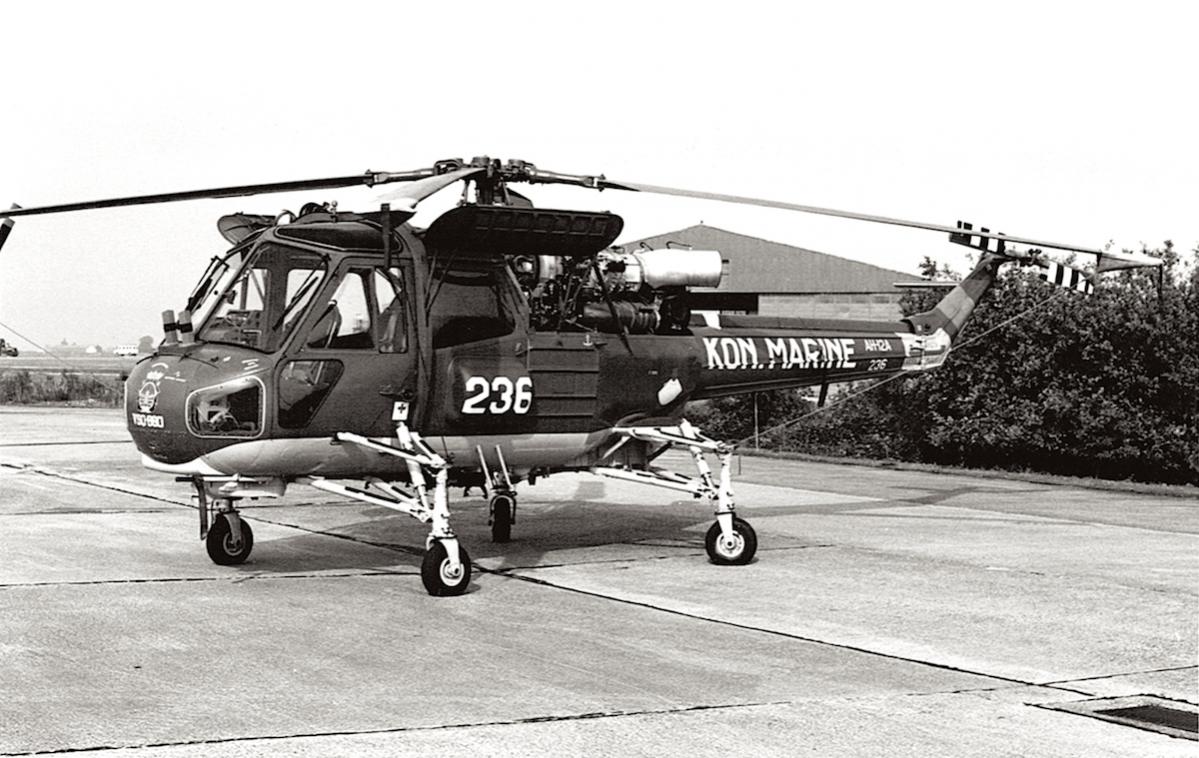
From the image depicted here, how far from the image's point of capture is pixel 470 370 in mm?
12070

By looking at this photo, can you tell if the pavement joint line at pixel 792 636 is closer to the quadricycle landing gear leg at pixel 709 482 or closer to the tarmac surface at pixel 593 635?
the tarmac surface at pixel 593 635

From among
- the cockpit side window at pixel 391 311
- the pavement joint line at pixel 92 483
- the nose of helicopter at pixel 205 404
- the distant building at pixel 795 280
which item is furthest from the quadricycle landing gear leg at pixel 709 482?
the distant building at pixel 795 280

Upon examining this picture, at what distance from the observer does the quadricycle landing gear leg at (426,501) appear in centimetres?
1095

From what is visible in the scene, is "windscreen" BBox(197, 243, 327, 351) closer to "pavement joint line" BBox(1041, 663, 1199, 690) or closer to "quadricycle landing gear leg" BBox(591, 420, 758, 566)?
"quadricycle landing gear leg" BBox(591, 420, 758, 566)

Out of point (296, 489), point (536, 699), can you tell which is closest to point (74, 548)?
point (296, 489)


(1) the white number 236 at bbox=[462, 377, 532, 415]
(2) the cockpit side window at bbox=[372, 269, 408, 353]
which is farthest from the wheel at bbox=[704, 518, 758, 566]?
(2) the cockpit side window at bbox=[372, 269, 408, 353]

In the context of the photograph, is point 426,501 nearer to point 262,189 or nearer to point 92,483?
point 262,189

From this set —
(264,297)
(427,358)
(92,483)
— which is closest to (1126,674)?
(427,358)

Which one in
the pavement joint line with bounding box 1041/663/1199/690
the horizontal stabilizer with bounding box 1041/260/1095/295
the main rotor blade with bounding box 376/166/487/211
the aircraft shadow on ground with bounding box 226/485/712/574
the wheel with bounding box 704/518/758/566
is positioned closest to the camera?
the pavement joint line with bounding box 1041/663/1199/690

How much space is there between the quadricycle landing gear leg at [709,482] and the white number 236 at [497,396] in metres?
1.22

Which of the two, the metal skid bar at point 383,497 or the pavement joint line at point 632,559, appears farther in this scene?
the pavement joint line at point 632,559

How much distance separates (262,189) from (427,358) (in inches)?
77.8

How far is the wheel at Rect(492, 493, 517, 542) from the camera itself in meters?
14.1

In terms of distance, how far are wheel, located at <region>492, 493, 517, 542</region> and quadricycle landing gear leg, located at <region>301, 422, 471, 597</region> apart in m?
2.08
